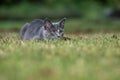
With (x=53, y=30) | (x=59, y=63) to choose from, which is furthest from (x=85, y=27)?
(x=59, y=63)

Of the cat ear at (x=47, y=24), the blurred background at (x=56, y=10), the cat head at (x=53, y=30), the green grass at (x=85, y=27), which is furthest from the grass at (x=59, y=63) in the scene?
the blurred background at (x=56, y=10)

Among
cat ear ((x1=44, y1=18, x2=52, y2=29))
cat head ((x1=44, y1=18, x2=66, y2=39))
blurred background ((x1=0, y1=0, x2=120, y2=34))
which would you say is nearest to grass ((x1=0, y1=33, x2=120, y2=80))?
cat head ((x1=44, y1=18, x2=66, y2=39))

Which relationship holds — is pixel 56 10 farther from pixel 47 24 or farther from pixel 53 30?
pixel 53 30

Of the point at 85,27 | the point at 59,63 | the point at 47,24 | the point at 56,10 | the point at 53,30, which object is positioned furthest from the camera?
the point at 56,10

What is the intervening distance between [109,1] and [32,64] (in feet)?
85.7

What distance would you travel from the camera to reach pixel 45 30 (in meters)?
12.5

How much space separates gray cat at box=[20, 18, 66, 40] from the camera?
12.2m

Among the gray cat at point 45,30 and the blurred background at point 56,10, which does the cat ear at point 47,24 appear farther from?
the blurred background at point 56,10

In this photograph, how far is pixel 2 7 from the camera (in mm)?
42531

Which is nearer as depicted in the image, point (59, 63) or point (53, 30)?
point (59, 63)

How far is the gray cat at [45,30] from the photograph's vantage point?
12212 mm

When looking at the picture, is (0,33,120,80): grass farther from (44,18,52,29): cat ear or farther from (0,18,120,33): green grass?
(0,18,120,33): green grass

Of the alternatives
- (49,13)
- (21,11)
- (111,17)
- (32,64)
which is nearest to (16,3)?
(21,11)

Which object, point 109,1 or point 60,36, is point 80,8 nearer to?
point 109,1
